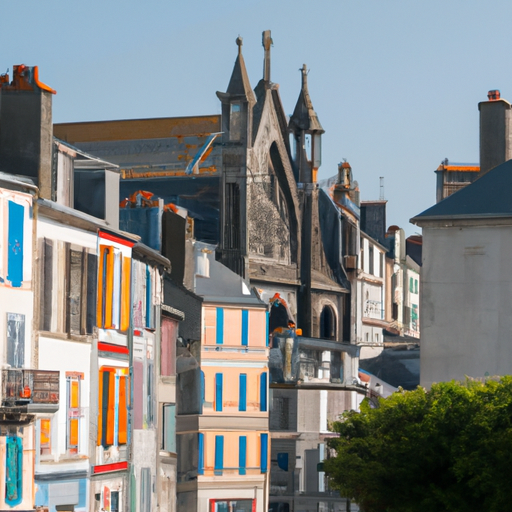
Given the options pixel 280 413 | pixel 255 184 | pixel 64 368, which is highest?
pixel 255 184

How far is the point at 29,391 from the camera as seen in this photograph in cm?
2684

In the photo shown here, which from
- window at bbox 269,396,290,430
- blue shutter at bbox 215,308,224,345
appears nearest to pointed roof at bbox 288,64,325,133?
window at bbox 269,396,290,430

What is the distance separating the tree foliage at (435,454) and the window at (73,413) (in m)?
9.16

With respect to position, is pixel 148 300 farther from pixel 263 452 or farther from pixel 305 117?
pixel 305 117

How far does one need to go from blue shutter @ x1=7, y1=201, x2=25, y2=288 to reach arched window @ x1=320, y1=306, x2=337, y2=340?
46.3 metres

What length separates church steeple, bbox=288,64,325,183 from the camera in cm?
7225

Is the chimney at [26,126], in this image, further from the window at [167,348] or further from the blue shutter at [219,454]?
the blue shutter at [219,454]

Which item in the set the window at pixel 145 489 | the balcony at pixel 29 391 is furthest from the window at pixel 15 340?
the window at pixel 145 489

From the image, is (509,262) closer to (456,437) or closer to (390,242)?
(456,437)

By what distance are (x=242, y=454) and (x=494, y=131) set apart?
14729mm

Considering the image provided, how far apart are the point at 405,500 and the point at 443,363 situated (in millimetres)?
6751

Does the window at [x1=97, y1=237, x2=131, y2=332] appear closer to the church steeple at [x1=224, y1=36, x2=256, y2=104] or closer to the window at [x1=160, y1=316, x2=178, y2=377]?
the window at [x1=160, y1=316, x2=178, y2=377]

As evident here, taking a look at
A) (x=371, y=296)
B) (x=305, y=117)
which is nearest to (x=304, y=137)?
(x=305, y=117)

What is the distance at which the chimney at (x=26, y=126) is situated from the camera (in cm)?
2958
